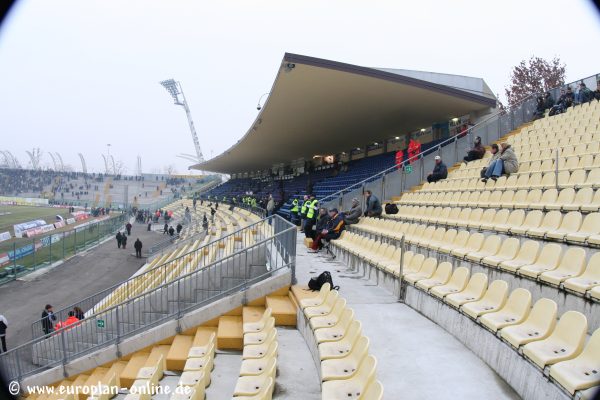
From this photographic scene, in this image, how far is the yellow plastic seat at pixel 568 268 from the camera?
400cm

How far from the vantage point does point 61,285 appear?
17516 millimetres

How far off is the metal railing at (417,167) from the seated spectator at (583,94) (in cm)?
102

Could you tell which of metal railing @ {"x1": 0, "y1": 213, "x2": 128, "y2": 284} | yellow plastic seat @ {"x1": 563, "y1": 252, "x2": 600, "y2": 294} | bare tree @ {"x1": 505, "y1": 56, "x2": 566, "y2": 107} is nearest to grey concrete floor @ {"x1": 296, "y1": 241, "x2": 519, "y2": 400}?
yellow plastic seat @ {"x1": 563, "y1": 252, "x2": 600, "y2": 294}

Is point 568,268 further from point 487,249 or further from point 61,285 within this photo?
point 61,285

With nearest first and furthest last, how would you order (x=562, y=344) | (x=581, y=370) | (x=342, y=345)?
1. (x=581, y=370)
2. (x=562, y=344)
3. (x=342, y=345)

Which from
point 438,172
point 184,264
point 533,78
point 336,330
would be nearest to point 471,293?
point 336,330

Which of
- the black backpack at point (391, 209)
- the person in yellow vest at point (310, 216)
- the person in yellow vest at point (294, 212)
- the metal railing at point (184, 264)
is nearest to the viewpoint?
the metal railing at point (184, 264)

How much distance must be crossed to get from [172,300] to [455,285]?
211 inches

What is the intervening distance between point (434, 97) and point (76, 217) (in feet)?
137

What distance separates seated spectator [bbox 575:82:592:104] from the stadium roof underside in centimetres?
265

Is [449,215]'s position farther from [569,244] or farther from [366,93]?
[366,93]

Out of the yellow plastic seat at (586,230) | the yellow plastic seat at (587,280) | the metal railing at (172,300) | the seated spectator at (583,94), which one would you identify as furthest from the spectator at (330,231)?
the seated spectator at (583,94)

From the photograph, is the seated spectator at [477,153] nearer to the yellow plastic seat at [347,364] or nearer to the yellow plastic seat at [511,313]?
the yellow plastic seat at [511,313]

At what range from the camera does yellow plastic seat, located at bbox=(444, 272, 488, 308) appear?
4305mm
